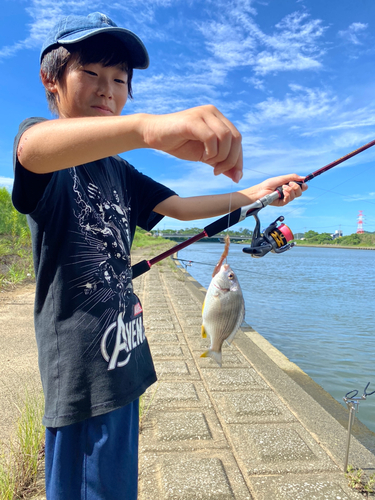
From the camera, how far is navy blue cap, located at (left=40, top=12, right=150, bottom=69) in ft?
4.18

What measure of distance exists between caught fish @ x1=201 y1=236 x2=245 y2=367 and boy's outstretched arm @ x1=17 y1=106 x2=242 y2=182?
860 mm

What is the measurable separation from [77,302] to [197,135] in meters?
0.71

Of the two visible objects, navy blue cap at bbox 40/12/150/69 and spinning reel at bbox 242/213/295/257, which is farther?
spinning reel at bbox 242/213/295/257

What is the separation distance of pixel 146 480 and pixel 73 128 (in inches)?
87.9

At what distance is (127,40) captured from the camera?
1.43 m

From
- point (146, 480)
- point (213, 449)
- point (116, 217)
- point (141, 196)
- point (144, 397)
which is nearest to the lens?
point (116, 217)

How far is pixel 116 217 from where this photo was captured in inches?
57.9

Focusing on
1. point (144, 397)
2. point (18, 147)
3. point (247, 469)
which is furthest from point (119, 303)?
point (144, 397)

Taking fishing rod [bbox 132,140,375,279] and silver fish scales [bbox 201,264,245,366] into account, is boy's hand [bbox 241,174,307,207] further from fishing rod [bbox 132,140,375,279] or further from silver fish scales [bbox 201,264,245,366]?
silver fish scales [bbox 201,264,245,366]

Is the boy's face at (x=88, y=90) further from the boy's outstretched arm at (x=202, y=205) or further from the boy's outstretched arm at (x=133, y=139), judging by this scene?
the boy's outstretched arm at (x=202, y=205)

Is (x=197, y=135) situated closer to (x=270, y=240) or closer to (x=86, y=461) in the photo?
(x=86, y=461)

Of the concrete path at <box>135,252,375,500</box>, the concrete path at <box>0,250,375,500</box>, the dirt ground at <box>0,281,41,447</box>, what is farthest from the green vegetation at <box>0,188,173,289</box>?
the concrete path at <box>135,252,375,500</box>

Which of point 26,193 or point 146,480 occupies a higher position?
point 26,193

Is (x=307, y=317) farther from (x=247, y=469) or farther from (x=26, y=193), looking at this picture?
(x=26, y=193)
